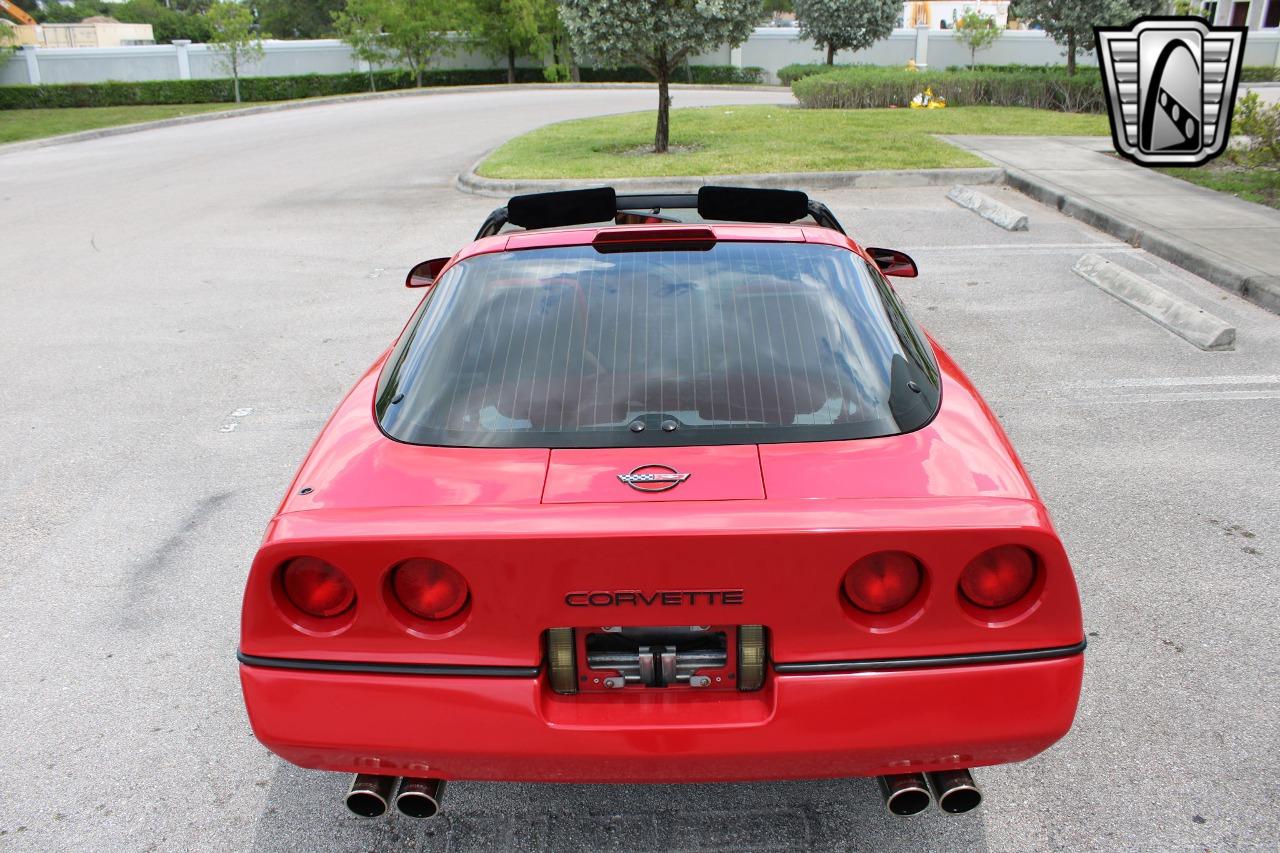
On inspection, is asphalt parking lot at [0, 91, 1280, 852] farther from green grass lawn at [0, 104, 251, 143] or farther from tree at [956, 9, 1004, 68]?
tree at [956, 9, 1004, 68]

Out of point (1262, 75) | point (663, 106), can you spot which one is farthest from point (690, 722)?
point (1262, 75)

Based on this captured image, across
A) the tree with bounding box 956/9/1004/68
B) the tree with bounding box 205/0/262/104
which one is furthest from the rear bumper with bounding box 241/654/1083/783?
the tree with bounding box 956/9/1004/68

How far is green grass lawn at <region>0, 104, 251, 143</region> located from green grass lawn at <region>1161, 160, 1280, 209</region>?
24234mm

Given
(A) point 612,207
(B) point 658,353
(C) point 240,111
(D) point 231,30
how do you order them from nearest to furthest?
1. (B) point 658,353
2. (A) point 612,207
3. (C) point 240,111
4. (D) point 231,30

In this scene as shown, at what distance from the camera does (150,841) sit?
2787mm

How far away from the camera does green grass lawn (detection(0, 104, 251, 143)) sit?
25.5 m

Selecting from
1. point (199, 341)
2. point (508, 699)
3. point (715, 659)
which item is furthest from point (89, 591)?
point (199, 341)

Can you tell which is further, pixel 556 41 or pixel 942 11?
pixel 942 11

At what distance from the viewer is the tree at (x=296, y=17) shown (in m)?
77.2

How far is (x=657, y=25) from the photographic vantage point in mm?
14977

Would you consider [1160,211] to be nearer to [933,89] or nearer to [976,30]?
[933,89]

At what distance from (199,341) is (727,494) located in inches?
254

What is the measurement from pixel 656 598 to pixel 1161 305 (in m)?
6.70

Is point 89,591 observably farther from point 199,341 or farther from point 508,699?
point 199,341
